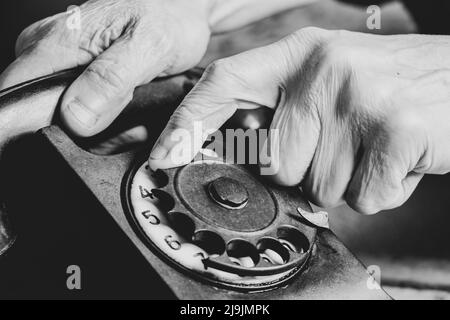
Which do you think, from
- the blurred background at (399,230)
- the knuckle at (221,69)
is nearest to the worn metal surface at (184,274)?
the knuckle at (221,69)

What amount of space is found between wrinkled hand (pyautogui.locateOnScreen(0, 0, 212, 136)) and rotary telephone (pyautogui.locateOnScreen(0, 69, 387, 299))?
5cm

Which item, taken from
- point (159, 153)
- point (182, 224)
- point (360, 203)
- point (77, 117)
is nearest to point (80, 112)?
point (77, 117)

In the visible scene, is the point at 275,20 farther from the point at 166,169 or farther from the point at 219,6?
the point at 166,169

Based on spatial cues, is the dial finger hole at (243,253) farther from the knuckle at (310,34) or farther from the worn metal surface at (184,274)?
the knuckle at (310,34)

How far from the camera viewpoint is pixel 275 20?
1.83m

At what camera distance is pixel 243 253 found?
91 centimetres

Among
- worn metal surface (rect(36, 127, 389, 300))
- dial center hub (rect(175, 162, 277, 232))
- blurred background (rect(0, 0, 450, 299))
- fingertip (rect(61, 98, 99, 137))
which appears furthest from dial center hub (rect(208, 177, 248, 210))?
blurred background (rect(0, 0, 450, 299))

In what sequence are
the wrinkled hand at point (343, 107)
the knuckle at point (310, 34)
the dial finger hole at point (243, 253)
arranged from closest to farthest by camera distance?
1. the dial finger hole at point (243, 253)
2. the wrinkled hand at point (343, 107)
3. the knuckle at point (310, 34)

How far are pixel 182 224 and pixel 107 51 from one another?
387mm

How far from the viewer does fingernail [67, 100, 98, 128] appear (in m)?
0.95

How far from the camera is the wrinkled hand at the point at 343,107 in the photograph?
38.7 inches

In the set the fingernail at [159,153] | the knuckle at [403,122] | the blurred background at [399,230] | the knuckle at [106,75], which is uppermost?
the knuckle at [106,75]

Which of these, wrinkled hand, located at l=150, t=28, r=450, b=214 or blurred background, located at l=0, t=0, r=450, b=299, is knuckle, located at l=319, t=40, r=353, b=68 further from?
blurred background, located at l=0, t=0, r=450, b=299
